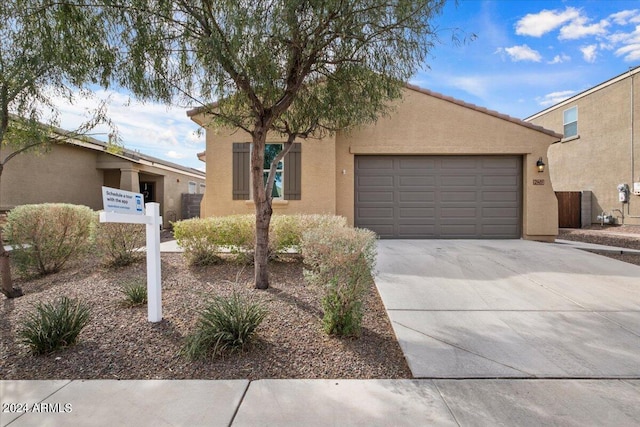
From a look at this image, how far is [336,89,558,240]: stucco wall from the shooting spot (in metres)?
9.69

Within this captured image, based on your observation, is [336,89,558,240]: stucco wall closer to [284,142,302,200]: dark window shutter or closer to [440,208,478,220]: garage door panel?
[284,142,302,200]: dark window shutter

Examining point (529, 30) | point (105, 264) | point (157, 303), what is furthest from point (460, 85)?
point (105, 264)

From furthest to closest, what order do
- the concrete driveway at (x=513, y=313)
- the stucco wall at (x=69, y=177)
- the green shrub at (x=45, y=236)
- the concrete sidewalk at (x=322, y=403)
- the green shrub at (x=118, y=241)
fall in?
1. the stucco wall at (x=69, y=177)
2. the green shrub at (x=118, y=241)
3. the green shrub at (x=45, y=236)
4. the concrete driveway at (x=513, y=313)
5. the concrete sidewalk at (x=322, y=403)

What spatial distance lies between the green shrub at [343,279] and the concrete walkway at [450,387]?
2.10ft

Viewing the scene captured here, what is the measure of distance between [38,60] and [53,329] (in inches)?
132

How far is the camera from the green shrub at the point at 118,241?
21.2 feet

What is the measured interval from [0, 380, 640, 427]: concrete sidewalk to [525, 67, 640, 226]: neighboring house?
586 inches

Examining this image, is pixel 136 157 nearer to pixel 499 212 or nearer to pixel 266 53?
pixel 266 53

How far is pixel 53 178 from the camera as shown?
38.1ft

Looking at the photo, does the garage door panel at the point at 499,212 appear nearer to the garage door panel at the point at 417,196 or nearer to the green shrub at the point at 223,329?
the garage door panel at the point at 417,196

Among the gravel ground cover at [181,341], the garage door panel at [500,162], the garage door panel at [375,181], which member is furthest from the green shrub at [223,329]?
the garage door panel at [500,162]

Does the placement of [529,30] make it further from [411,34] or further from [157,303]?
[157,303]

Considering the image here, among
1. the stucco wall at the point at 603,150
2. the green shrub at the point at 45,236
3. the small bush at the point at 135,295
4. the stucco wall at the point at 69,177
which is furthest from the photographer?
the stucco wall at the point at 603,150

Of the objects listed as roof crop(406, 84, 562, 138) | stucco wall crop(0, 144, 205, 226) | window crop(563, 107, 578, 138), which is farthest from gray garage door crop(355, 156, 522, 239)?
window crop(563, 107, 578, 138)
